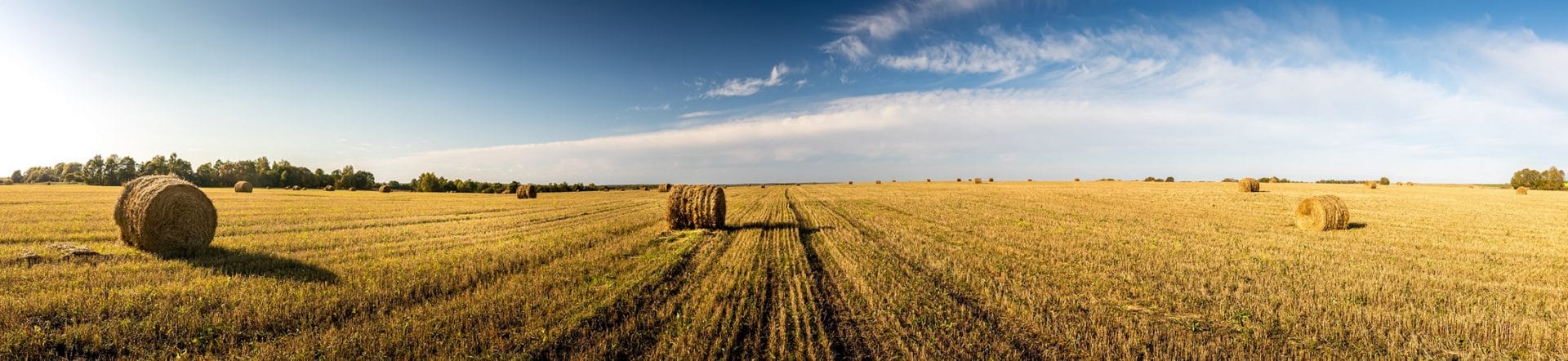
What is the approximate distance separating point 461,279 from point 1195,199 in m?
29.6

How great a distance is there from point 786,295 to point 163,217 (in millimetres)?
11376

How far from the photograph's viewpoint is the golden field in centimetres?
472

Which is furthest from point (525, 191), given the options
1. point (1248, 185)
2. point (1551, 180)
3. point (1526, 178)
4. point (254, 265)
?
point (1526, 178)

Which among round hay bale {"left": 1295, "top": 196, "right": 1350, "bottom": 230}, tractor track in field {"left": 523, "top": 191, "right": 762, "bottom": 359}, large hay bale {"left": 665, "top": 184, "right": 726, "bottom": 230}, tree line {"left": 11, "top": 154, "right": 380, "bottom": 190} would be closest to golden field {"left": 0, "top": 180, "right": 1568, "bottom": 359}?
tractor track in field {"left": 523, "top": 191, "right": 762, "bottom": 359}

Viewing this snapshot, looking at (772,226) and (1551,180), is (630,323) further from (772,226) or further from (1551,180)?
(1551,180)

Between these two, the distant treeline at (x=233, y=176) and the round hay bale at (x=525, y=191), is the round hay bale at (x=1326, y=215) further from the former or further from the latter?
the distant treeline at (x=233, y=176)

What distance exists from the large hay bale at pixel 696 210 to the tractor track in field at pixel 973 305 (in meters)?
→ 5.24

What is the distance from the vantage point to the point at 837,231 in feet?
42.0

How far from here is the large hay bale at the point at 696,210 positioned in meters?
13.5

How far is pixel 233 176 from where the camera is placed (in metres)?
61.5

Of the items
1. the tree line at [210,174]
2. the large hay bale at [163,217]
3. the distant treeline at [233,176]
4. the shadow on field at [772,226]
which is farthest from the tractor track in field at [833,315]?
the tree line at [210,174]

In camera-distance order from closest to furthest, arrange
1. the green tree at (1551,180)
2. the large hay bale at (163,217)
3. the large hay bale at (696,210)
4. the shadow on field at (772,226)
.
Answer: the large hay bale at (163,217), the shadow on field at (772,226), the large hay bale at (696,210), the green tree at (1551,180)

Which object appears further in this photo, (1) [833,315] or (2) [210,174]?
(2) [210,174]

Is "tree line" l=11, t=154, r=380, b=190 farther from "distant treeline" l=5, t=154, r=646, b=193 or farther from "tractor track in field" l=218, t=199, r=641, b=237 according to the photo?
"tractor track in field" l=218, t=199, r=641, b=237
